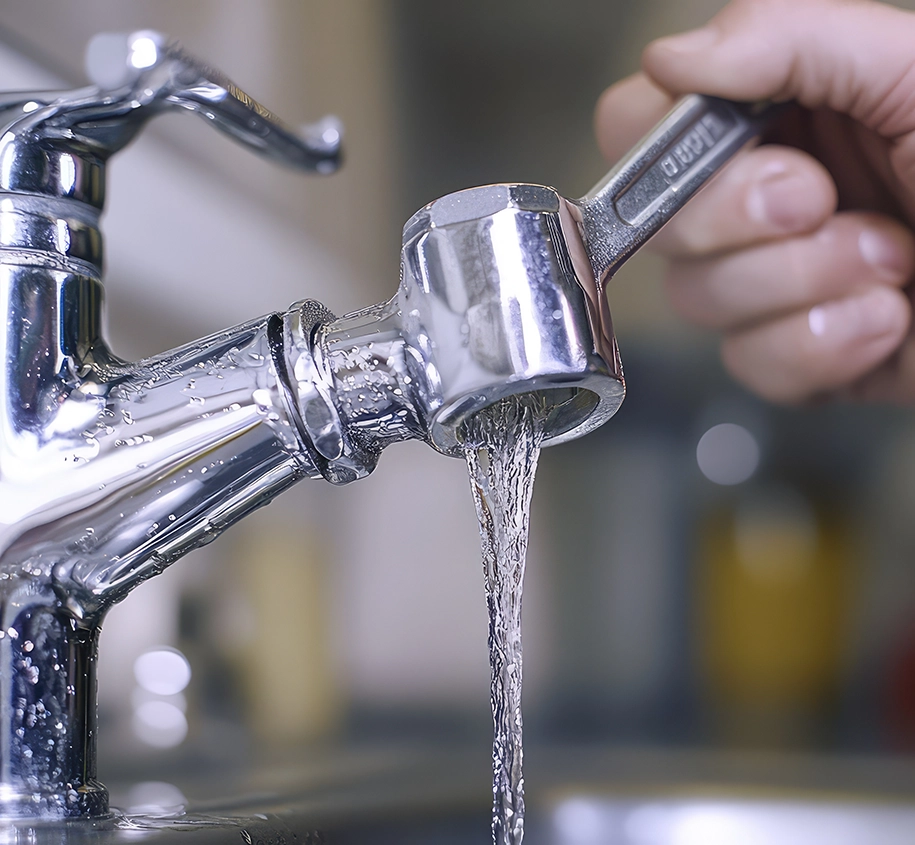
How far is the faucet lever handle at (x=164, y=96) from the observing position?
295 mm

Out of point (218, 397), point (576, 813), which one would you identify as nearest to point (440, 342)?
point (218, 397)

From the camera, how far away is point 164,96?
0.31 metres

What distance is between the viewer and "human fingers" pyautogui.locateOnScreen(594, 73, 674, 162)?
1.57ft

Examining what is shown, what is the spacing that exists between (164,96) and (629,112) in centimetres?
26

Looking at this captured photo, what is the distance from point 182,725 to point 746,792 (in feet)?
1.07

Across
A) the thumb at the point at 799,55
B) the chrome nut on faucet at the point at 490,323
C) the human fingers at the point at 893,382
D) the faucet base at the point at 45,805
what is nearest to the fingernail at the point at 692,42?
the thumb at the point at 799,55

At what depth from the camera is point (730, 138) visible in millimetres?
381

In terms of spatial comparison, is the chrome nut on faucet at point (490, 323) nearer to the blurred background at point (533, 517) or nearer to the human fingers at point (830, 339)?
the human fingers at point (830, 339)

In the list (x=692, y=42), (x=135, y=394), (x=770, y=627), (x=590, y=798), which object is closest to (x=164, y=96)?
(x=135, y=394)

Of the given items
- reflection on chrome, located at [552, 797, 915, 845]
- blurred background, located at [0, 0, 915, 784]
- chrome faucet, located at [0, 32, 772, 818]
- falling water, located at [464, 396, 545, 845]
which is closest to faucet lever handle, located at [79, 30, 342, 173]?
chrome faucet, located at [0, 32, 772, 818]

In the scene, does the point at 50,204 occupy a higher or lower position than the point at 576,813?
higher

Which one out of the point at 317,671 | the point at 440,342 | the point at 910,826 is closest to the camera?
the point at 440,342

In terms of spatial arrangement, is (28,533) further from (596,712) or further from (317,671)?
(596,712)

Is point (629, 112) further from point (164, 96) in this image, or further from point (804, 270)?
point (164, 96)
